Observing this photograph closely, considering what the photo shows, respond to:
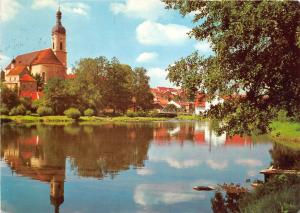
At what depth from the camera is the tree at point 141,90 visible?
74.4 metres

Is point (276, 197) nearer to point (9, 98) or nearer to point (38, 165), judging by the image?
point (38, 165)

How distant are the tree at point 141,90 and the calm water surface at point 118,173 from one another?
1684 inches

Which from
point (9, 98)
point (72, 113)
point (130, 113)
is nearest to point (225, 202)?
point (9, 98)

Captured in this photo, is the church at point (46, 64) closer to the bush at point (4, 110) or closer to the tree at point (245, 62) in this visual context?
the bush at point (4, 110)

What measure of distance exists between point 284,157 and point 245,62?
11831 mm

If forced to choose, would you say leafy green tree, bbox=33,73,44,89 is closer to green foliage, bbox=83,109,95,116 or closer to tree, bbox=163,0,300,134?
green foliage, bbox=83,109,95,116

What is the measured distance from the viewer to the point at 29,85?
74.2 m

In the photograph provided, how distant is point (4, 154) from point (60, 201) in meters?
11.9

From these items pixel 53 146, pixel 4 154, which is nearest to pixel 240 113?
pixel 4 154

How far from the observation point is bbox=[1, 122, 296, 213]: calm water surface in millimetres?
14391

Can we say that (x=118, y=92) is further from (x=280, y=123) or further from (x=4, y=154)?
(x=4, y=154)

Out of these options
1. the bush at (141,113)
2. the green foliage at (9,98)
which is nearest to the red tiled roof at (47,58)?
the bush at (141,113)

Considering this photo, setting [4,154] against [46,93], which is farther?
[46,93]

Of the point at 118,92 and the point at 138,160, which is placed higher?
the point at 118,92
